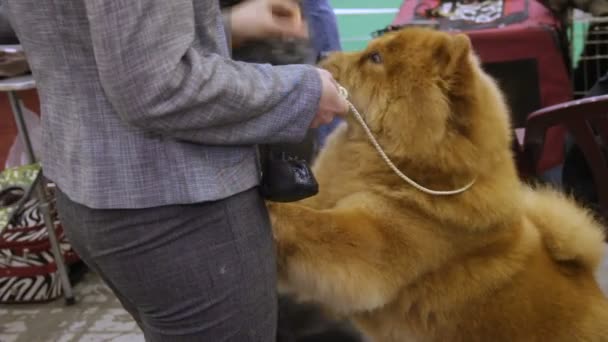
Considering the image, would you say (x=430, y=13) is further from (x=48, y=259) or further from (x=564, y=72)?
(x=48, y=259)

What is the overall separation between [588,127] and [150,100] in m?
1.96

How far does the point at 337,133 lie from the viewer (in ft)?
5.65

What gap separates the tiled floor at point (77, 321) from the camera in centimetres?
262

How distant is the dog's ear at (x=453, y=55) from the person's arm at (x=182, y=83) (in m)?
0.65

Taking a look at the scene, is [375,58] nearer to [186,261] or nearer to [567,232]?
[567,232]

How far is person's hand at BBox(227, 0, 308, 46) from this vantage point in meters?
1.05

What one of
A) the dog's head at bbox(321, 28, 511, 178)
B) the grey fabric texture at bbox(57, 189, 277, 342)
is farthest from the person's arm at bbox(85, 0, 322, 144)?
the dog's head at bbox(321, 28, 511, 178)

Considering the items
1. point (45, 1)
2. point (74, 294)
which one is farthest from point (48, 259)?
point (45, 1)

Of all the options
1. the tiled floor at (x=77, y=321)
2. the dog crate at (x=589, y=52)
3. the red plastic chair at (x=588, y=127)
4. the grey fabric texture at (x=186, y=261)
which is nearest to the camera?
the grey fabric texture at (x=186, y=261)

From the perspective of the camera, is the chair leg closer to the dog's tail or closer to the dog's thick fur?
the dog's thick fur

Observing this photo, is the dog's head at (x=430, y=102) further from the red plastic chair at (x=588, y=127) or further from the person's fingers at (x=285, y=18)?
the red plastic chair at (x=588, y=127)

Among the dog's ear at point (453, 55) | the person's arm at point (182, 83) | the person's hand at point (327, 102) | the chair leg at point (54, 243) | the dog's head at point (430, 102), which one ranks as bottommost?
the chair leg at point (54, 243)

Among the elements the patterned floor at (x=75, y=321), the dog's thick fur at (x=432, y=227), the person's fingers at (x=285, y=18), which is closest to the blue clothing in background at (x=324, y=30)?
the dog's thick fur at (x=432, y=227)

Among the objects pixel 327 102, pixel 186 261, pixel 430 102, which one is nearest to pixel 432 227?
pixel 430 102
